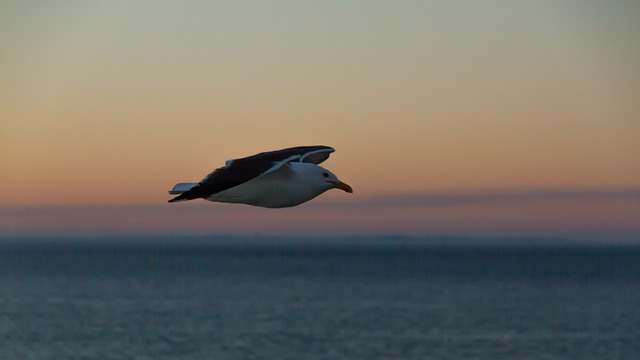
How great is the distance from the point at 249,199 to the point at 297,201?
1.12 m

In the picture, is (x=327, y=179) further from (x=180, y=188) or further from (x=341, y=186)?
(x=180, y=188)

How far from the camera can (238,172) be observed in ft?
76.4

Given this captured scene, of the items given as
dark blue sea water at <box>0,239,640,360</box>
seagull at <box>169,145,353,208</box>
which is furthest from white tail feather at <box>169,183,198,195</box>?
dark blue sea water at <box>0,239,640,360</box>

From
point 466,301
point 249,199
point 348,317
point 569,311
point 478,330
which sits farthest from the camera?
point 466,301

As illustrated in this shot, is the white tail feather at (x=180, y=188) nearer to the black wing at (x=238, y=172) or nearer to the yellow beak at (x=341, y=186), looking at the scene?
the black wing at (x=238, y=172)

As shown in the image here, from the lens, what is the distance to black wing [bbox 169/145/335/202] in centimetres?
2222

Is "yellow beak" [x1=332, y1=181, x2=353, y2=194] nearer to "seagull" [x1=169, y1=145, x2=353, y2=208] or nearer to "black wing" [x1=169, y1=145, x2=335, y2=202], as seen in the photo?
"seagull" [x1=169, y1=145, x2=353, y2=208]

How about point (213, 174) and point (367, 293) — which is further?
point (367, 293)

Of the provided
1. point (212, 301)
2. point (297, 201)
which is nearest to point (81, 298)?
point (212, 301)

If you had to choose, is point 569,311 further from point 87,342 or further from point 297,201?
point 297,201

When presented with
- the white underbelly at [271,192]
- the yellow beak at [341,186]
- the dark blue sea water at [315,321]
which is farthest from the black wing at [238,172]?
the dark blue sea water at [315,321]

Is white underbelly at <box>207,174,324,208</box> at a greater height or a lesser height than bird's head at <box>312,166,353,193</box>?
lesser

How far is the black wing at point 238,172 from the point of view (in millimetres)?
22219

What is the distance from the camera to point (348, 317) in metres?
116
